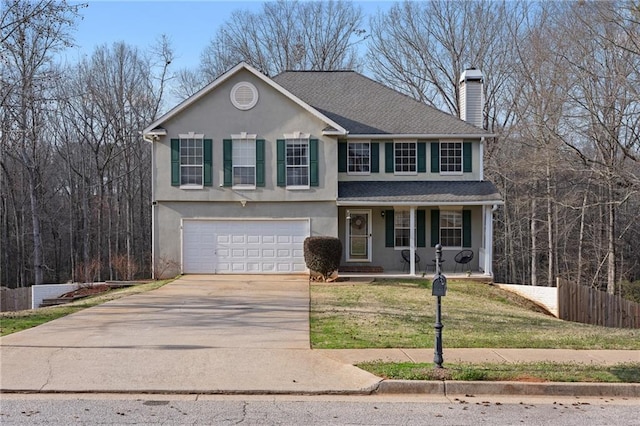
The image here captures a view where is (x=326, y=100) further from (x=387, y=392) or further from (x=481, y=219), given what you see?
(x=387, y=392)

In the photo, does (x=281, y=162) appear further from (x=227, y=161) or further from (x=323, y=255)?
(x=323, y=255)

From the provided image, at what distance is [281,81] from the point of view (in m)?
26.4

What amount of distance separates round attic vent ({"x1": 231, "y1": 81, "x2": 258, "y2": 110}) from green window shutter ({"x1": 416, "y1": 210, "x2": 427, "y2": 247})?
23.6 feet

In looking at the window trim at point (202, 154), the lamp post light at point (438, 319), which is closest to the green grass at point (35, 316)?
the window trim at point (202, 154)

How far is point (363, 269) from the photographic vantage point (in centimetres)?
2252

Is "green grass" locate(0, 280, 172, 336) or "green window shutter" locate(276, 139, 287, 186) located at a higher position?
"green window shutter" locate(276, 139, 287, 186)

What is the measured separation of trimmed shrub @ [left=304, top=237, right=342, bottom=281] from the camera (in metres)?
20.6

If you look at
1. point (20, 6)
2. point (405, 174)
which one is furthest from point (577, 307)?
point (20, 6)

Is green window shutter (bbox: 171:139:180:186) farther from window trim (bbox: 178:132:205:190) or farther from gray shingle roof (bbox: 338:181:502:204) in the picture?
gray shingle roof (bbox: 338:181:502:204)

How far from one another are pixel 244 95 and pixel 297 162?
2975mm

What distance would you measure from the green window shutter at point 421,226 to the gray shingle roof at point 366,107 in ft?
9.71

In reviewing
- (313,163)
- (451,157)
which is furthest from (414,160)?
(313,163)

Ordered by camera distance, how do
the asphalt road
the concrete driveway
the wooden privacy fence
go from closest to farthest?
the asphalt road → the concrete driveway → the wooden privacy fence

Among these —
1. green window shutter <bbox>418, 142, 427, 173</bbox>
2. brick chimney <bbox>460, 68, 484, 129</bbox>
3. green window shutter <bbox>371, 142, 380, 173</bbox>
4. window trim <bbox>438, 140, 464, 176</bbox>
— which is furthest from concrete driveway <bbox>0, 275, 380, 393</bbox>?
brick chimney <bbox>460, 68, 484, 129</bbox>
